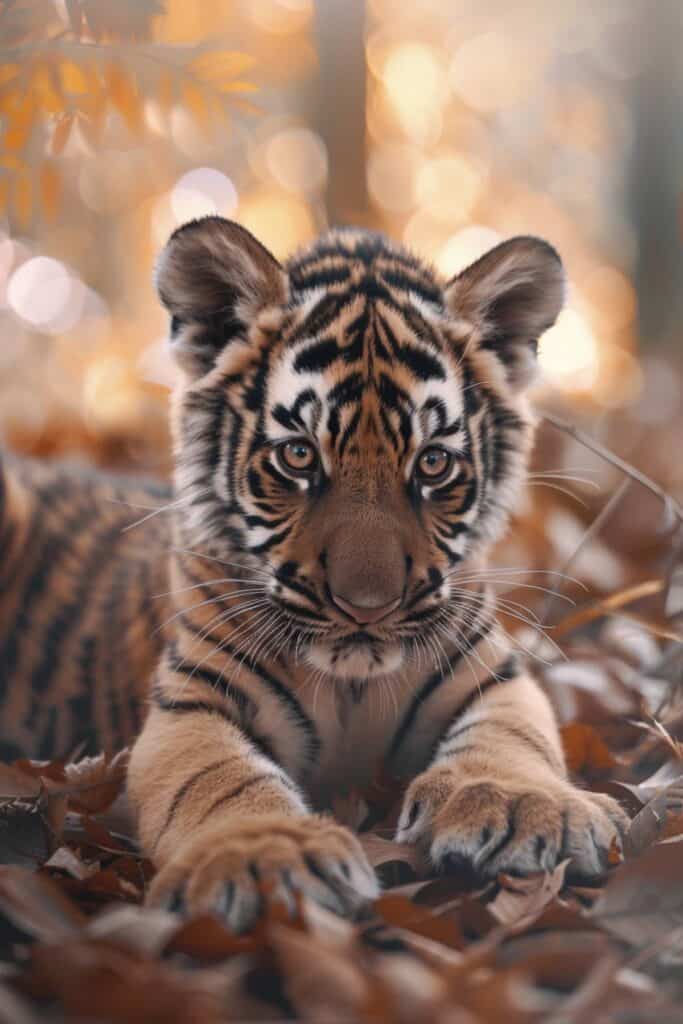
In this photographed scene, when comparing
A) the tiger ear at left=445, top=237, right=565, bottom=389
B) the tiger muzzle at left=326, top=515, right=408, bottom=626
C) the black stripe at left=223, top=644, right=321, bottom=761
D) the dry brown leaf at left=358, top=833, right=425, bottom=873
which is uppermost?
the tiger ear at left=445, top=237, right=565, bottom=389

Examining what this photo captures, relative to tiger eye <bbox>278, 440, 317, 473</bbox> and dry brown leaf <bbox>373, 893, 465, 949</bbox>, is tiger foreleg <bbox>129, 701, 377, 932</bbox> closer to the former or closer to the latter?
dry brown leaf <bbox>373, 893, 465, 949</bbox>

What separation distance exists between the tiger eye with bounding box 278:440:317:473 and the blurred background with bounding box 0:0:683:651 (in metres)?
0.52

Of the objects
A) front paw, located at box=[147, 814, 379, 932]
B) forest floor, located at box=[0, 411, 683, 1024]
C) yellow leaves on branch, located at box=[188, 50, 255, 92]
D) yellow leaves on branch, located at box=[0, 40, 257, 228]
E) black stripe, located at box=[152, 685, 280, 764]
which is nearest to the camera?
forest floor, located at box=[0, 411, 683, 1024]

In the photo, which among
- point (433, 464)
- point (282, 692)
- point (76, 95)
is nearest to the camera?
point (433, 464)

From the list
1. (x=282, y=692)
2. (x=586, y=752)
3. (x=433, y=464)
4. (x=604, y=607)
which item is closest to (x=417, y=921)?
(x=282, y=692)

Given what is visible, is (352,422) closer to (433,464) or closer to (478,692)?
(433,464)

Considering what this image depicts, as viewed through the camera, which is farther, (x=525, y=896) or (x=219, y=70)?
(x=219, y=70)

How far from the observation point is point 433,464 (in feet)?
4.99

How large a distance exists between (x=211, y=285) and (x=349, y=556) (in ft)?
1.98

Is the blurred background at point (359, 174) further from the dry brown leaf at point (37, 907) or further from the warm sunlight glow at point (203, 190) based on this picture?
the dry brown leaf at point (37, 907)

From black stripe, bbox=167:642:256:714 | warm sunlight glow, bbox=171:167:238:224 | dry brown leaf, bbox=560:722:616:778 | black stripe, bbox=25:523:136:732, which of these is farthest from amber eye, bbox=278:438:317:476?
warm sunlight glow, bbox=171:167:238:224

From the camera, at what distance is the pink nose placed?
4.49 ft

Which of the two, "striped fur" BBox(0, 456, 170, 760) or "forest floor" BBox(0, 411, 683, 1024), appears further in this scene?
"striped fur" BBox(0, 456, 170, 760)

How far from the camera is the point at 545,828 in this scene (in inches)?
49.9
